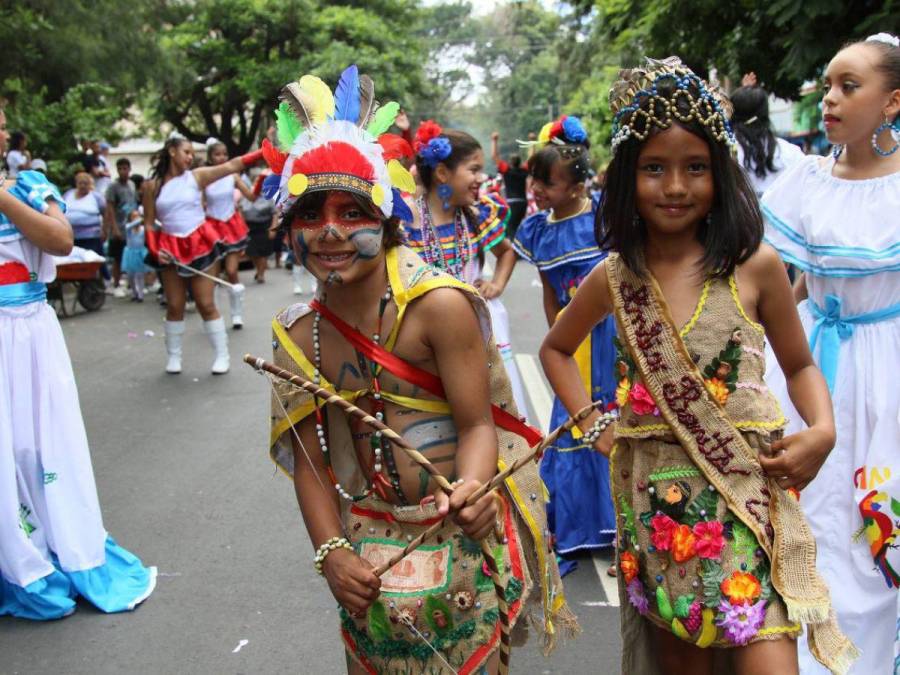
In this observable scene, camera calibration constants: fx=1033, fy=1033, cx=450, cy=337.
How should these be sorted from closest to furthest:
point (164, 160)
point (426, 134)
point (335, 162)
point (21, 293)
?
1. point (335, 162)
2. point (21, 293)
3. point (426, 134)
4. point (164, 160)

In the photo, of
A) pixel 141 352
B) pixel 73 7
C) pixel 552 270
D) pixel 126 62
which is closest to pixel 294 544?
pixel 552 270

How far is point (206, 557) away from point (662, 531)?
327 centimetres

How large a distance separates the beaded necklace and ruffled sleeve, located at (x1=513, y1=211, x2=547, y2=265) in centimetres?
28

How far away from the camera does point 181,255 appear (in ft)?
32.5

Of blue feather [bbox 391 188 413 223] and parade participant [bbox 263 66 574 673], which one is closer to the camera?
parade participant [bbox 263 66 574 673]

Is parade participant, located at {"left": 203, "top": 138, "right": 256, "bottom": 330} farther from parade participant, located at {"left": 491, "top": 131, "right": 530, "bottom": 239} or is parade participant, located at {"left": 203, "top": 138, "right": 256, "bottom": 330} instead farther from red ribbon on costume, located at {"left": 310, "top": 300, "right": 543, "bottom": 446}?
parade participant, located at {"left": 491, "top": 131, "right": 530, "bottom": 239}

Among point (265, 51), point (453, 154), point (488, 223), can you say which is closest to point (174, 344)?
point (488, 223)

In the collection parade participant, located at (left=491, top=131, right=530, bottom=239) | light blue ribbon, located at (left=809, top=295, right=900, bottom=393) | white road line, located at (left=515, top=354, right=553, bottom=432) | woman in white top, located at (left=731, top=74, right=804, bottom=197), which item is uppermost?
woman in white top, located at (left=731, top=74, right=804, bottom=197)

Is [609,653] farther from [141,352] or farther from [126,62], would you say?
[126,62]

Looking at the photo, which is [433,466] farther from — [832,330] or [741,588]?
[832,330]

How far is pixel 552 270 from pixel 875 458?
6.82 ft

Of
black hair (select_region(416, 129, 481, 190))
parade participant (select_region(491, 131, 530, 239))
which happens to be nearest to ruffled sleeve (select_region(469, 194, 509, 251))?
black hair (select_region(416, 129, 481, 190))

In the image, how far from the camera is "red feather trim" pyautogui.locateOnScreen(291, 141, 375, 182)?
2484 mm

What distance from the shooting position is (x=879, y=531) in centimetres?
357
